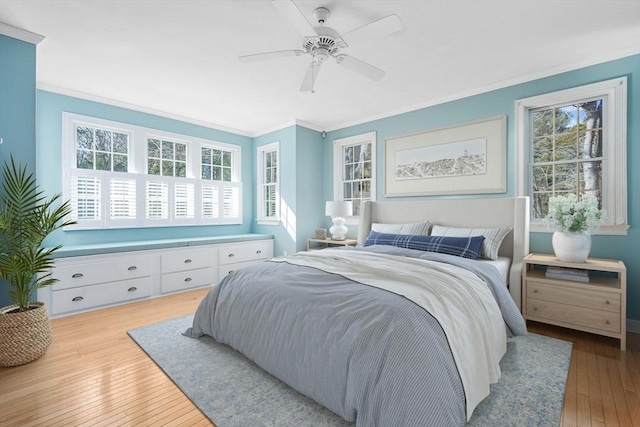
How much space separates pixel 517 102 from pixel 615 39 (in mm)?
858

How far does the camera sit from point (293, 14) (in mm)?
1880

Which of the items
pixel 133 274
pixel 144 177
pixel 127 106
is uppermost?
pixel 127 106

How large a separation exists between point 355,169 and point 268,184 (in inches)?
64.5

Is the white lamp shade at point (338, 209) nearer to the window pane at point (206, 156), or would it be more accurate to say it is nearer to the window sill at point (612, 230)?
the window pane at point (206, 156)

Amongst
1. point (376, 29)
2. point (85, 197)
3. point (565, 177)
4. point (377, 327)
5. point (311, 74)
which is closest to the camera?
point (377, 327)

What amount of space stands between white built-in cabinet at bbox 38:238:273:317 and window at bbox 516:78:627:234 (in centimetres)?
407

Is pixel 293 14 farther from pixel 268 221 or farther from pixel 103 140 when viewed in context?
pixel 268 221

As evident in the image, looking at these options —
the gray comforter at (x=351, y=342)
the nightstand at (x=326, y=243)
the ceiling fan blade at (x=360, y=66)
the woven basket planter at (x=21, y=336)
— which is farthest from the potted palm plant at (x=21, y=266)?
the nightstand at (x=326, y=243)

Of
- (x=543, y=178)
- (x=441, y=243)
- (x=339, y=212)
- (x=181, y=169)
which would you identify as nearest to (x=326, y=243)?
(x=339, y=212)

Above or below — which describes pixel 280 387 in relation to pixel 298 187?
below

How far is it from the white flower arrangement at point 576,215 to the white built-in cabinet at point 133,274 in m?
4.06

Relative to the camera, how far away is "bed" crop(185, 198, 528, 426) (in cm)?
133

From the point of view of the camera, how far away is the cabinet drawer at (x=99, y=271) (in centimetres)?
317

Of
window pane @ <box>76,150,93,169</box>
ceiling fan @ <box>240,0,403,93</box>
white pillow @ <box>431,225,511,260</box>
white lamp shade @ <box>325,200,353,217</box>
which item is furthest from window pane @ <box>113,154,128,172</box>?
white pillow @ <box>431,225,511,260</box>
